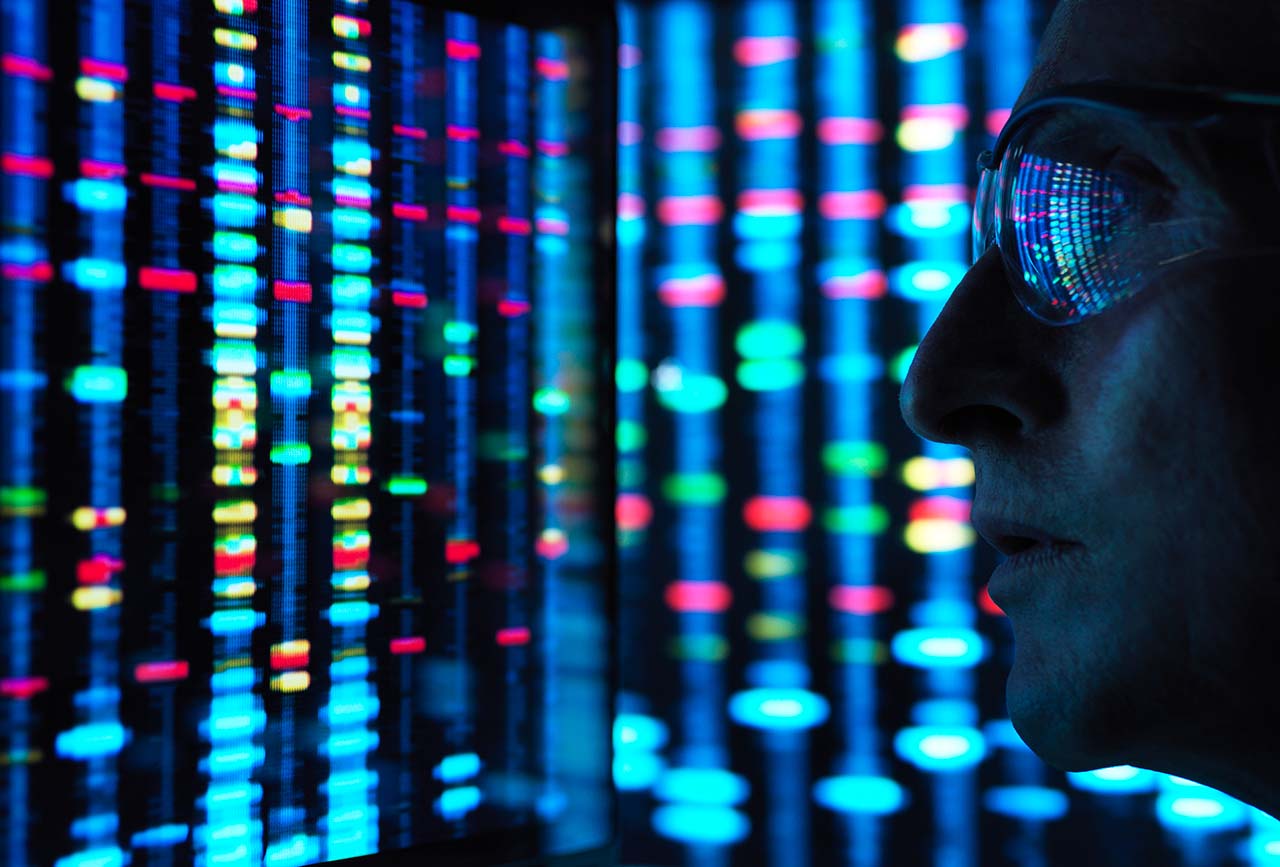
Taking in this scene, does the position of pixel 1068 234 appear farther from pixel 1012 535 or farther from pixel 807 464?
pixel 807 464

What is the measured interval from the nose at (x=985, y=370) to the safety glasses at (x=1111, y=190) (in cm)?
2

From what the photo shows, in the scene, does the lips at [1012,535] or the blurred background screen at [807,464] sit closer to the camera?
the lips at [1012,535]

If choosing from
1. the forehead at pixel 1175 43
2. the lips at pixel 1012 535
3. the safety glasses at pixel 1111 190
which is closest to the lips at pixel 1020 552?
the lips at pixel 1012 535

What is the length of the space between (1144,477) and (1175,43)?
0.24m

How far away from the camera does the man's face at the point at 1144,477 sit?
540mm

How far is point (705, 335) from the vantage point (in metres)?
1.26

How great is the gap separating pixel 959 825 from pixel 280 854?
0.78 meters

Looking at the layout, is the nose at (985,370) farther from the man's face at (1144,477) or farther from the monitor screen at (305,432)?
the monitor screen at (305,432)

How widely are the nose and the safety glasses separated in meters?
0.02

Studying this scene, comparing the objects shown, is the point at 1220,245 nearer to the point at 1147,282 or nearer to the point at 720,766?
the point at 1147,282

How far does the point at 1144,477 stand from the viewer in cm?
56

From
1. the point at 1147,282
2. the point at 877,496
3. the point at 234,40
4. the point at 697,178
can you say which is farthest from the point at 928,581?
the point at 234,40

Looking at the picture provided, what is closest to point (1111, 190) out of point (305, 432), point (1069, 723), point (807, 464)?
point (1069, 723)

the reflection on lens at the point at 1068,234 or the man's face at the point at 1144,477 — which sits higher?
the reflection on lens at the point at 1068,234
